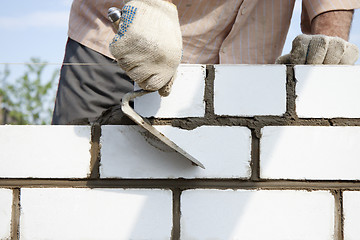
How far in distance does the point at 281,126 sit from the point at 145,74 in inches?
22.2

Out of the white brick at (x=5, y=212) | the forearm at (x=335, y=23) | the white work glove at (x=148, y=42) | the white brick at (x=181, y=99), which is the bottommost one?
the white brick at (x=5, y=212)

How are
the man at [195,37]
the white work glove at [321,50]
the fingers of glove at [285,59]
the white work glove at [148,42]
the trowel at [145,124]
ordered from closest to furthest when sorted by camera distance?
the white work glove at [148,42] < the trowel at [145,124] < the white work glove at [321,50] < the fingers of glove at [285,59] < the man at [195,37]

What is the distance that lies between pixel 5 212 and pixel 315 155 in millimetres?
1193

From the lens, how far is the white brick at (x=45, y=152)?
1652 millimetres

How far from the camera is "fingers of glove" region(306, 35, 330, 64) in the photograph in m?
1.62

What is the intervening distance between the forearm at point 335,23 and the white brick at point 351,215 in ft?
2.31

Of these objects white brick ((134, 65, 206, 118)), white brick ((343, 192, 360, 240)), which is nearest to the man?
white brick ((134, 65, 206, 118))

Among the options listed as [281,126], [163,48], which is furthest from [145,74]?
[281,126]

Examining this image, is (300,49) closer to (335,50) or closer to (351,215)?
(335,50)

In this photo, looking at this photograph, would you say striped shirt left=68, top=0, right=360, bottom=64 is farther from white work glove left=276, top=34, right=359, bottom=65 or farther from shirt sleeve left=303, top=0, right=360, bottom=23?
white work glove left=276, top=34, right=359, bottom=65

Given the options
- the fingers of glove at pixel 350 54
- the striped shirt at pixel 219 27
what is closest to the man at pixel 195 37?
the striped shirt at pixel 219 27

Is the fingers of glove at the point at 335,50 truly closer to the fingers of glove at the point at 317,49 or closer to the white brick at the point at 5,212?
the fingers of glove at the point at 317,49

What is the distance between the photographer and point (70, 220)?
1635 mm

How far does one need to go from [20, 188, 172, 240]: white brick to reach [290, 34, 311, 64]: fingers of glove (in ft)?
2.36
